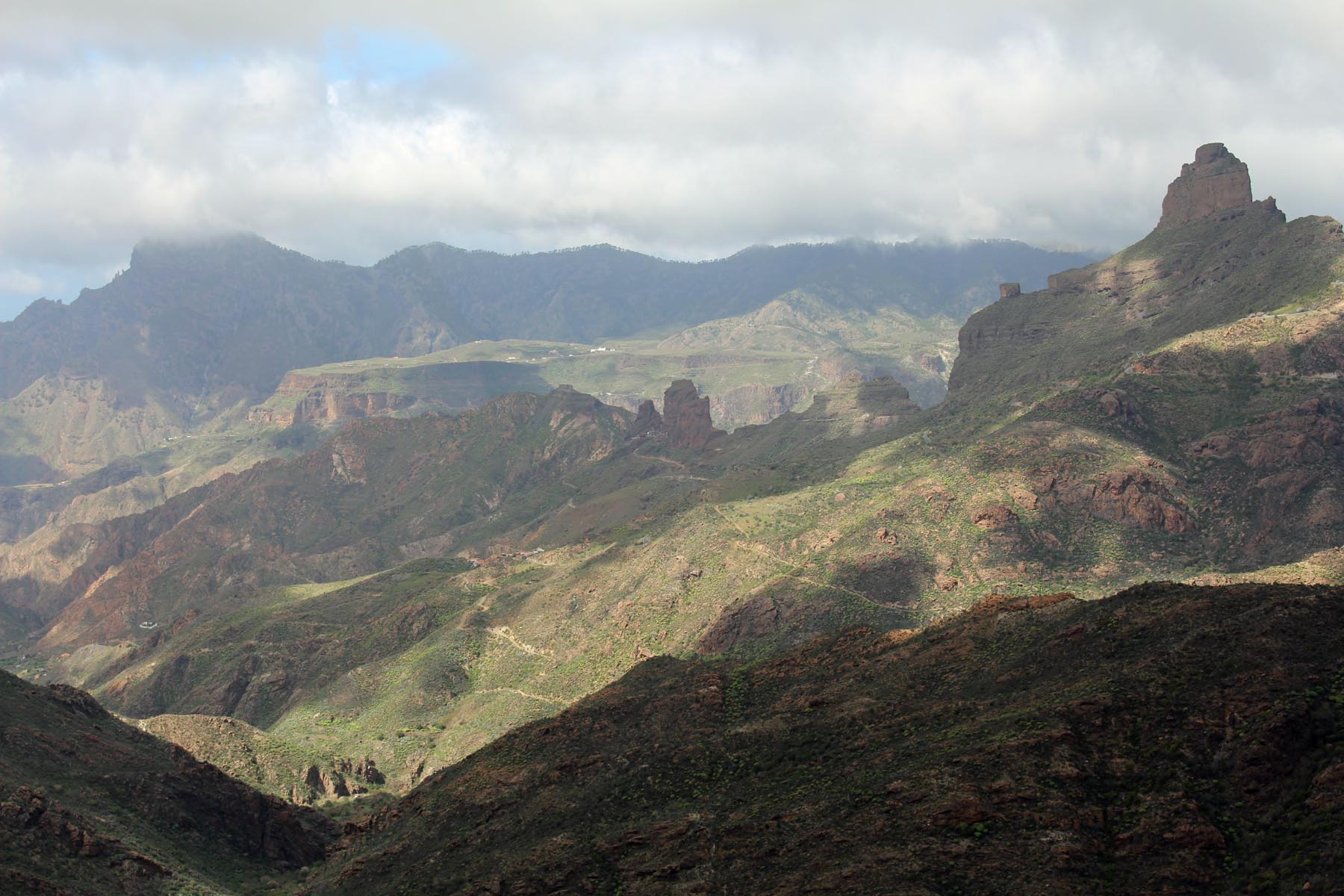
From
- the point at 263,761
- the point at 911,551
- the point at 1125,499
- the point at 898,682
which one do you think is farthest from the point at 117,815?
the point at 1125,499

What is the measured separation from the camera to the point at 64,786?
83.8 m

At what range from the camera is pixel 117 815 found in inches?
3295

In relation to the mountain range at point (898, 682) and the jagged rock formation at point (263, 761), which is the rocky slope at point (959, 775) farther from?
the jagged rock formation at point (263, 761)

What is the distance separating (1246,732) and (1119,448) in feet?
363

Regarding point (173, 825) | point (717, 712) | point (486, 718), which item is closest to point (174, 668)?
point (486, 718)

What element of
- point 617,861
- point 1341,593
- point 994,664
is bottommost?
point 617,861

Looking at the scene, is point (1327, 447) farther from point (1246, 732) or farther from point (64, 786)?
point (64, 786)

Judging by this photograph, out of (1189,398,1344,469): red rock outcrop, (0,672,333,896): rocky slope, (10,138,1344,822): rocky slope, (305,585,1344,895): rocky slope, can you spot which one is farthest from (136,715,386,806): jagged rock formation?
(1189,398,1344,469): red rock outcrop

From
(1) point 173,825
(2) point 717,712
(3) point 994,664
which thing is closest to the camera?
(3) point 994,664

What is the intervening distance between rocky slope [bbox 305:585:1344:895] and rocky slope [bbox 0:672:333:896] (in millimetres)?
11131

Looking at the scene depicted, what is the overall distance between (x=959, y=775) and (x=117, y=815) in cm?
6356

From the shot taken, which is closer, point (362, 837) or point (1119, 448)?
point (362, 837)

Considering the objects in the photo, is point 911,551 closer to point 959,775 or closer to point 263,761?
point 263,761

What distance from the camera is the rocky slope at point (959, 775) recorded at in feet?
148
